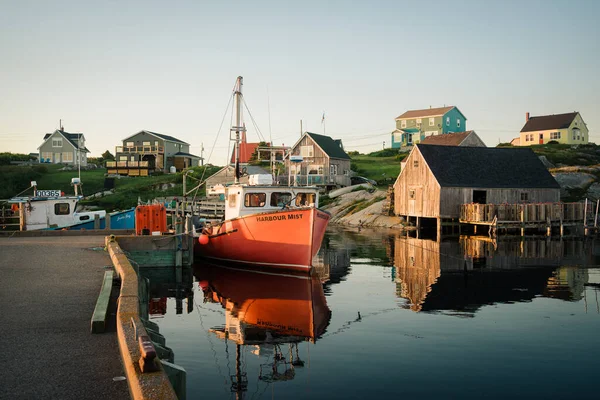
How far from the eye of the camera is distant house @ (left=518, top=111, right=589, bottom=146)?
88.6 meters

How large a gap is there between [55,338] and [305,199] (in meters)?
17.3

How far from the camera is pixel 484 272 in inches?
891

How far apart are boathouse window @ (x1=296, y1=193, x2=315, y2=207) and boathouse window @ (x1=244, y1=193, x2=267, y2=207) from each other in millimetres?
1613

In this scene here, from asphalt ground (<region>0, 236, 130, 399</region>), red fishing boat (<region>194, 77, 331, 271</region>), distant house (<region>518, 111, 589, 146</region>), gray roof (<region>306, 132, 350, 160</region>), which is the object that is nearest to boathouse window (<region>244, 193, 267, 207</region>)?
red fishing boat (<region>194, 77, 331, 271</region>)

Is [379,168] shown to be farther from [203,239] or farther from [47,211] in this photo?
[203,239]

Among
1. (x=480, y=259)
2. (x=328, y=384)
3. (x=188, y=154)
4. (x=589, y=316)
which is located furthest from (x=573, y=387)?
(x=188, y=154)

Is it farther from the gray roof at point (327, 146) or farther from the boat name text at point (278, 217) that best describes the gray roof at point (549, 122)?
the boat name text at point (278, 217)

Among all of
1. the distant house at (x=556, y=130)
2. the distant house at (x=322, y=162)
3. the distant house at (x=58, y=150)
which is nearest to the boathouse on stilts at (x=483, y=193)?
the distant house at (x=322, y=162)

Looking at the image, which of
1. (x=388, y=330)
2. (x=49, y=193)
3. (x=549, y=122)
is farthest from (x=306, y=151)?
(x=388, y=330)

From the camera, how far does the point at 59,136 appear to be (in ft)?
290

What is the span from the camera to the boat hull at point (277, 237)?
71.9 feet

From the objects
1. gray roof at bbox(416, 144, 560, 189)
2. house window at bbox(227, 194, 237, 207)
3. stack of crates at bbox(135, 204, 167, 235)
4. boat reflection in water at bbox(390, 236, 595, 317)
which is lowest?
boat reflection in water at bbox(390, 236, 595, 317)

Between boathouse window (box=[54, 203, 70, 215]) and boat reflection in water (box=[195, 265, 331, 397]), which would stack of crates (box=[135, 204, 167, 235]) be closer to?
boat reflection in water (box=[195, 265, 331, 397])

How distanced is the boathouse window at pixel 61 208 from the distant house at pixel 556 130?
8080cm
